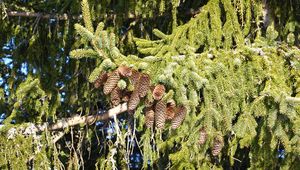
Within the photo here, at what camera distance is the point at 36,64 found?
5.48 meters

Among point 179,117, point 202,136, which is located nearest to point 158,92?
point 179,117

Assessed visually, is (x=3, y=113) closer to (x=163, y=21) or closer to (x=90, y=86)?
(x=90, y=86)

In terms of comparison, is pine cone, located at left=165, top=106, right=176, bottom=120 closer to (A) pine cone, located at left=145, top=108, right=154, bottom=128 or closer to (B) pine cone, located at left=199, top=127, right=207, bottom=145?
(A) pine cone, located at left=145, top=108, right=154, bottom=128

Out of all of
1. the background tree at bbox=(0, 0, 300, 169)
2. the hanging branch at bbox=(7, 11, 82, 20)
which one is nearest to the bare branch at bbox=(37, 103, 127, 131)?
the background tree at bbox=(0, 0, 300, 169)

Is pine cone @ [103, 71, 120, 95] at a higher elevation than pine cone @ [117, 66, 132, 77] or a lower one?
lower

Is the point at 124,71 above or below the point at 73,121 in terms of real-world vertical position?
above

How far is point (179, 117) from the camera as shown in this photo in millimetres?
2982

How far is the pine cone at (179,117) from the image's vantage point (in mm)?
2963

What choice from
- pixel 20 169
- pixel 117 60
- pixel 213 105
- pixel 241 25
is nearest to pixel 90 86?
pixel 20 169

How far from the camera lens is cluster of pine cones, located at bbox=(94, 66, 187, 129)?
285 cm

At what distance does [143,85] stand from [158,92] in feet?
0.26

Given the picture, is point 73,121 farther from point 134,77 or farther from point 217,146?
point 134,77

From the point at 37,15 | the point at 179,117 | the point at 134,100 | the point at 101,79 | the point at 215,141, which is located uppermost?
the point at 37,15

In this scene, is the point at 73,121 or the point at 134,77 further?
the point at 73,121
